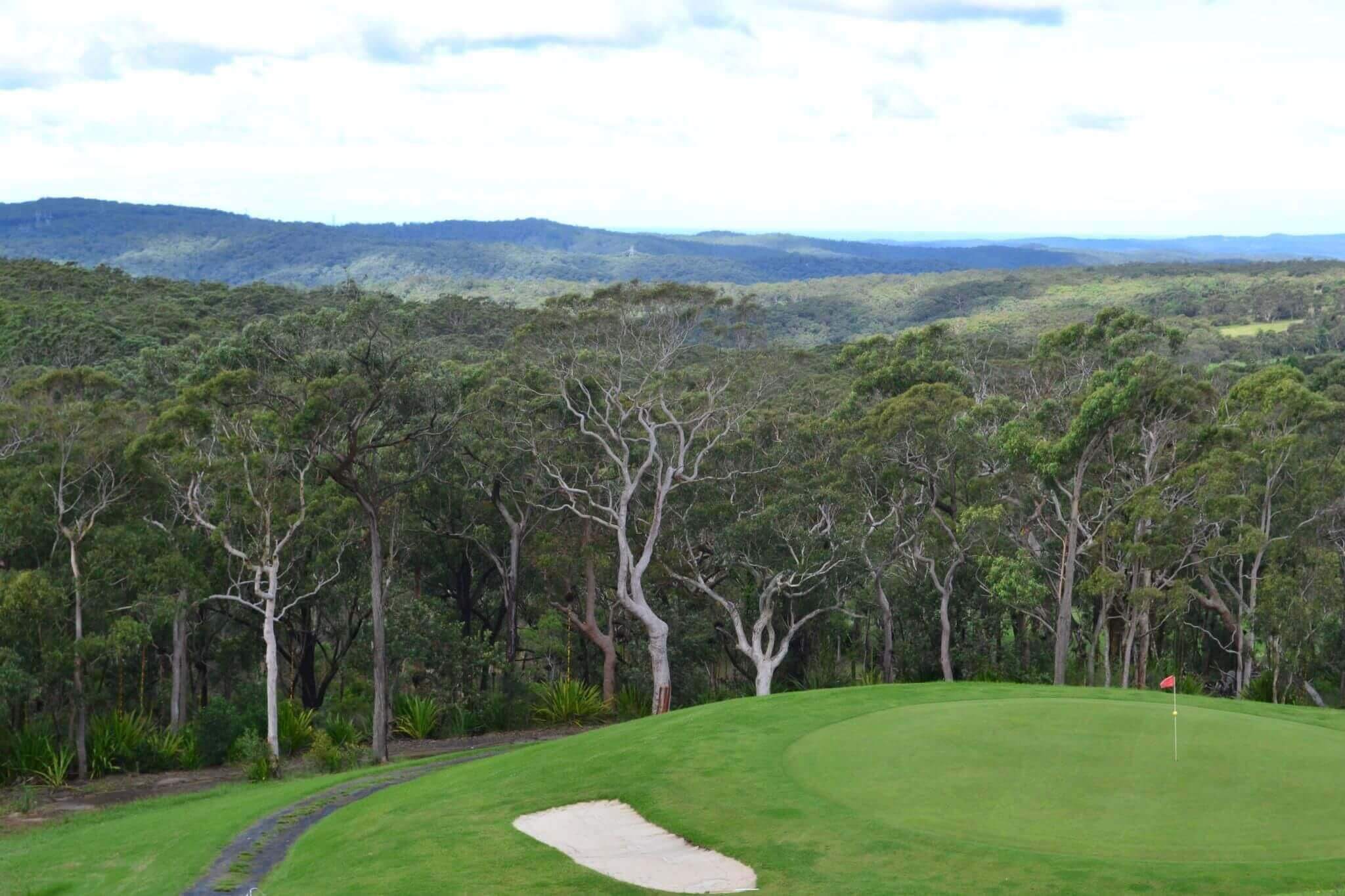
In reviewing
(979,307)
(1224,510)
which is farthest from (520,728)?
(979,307)

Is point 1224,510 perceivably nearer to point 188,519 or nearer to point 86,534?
point 188,519

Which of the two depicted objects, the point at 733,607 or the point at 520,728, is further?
the point at 733,607

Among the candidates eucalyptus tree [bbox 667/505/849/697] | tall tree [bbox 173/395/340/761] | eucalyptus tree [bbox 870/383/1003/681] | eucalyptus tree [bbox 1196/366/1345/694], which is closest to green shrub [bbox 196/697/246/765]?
tall tree [bbox 173/395/340/761]

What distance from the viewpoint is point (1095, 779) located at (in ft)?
50.0

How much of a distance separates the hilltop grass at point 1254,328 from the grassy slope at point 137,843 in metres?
100

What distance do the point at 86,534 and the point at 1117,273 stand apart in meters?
179

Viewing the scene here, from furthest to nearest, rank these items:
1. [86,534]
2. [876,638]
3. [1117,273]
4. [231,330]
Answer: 1. [1117,273]
2. [231,330]
3. [876,638]
4. [86,534]

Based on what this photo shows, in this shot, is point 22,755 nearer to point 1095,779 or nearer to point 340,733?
point 340,733

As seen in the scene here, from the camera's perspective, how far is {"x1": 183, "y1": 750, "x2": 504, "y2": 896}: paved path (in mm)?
15844

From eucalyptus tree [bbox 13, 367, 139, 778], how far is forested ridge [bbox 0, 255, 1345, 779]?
0.31 feet

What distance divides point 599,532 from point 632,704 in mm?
5980

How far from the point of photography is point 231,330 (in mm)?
62250

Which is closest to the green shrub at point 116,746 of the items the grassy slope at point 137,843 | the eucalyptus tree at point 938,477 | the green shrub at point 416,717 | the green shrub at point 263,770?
the green shrub at point 263,770

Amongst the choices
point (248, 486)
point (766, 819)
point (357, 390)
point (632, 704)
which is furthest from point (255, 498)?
point (766, 819)
